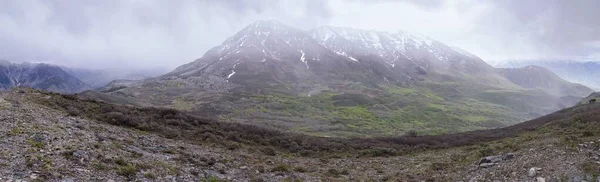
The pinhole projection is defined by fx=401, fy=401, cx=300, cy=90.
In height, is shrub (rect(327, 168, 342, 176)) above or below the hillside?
below

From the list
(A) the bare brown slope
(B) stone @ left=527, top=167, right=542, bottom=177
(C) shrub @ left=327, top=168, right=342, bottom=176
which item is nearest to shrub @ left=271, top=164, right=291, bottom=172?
(C) shrub @ left=327, top=168, right=342, bottom=176

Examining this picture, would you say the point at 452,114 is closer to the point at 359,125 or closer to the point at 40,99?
the point at 359,125

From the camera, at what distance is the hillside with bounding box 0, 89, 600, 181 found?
55.5 ft

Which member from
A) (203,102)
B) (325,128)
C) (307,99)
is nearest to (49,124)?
(325,128)

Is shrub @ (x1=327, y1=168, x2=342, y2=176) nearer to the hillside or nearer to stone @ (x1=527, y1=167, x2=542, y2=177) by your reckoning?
the hillside

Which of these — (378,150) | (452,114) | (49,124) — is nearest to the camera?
(49,124)

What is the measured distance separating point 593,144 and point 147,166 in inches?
844

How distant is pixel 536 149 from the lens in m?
21.6

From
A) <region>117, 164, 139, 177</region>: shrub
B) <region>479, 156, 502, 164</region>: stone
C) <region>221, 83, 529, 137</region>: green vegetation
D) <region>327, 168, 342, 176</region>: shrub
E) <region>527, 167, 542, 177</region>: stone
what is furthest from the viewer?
<region>221, 83, 529, 137</region>: green vegetation

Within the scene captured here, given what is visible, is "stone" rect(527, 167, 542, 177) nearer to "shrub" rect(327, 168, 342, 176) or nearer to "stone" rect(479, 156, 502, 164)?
"stone" rect(479, 156, 502, 164)

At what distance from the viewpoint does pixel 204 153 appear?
2577 centimetres

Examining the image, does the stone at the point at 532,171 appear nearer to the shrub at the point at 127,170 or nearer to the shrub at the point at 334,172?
the shrub at the point at 334,172

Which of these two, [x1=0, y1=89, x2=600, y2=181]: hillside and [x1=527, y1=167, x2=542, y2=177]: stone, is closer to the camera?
[x1=0, y1=89, x2=600, y2=181]: hillside

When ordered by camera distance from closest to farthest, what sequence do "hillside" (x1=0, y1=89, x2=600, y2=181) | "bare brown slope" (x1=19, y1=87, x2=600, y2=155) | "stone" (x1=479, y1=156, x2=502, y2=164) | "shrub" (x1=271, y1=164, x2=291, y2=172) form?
"hillside" (x1=0, y1=89, x2=600, y2=181) < "stone" (x1=479, y1=156, x2=502, y2=164) < "shrub" (x1=271, y1=164, x2=291, y2=172) < "bare brown slope" (x1=19, y1=87, x2=600, y2=155)
